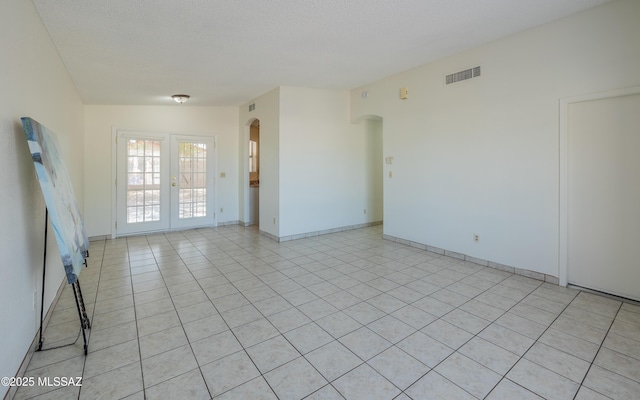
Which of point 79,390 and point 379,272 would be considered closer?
point 79,390

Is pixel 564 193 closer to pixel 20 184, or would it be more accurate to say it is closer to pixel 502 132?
pixel 502 132

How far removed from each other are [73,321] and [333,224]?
440 centimetres

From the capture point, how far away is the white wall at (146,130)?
5594 millimetres

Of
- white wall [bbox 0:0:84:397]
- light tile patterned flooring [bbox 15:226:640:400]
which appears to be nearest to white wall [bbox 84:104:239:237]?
light tile patterned flooring [bbox 15:226:640:400]

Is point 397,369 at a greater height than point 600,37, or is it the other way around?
point 600,37

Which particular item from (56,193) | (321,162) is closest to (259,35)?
(56,193)

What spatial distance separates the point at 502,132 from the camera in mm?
3766

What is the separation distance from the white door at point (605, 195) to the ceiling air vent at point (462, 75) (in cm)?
122

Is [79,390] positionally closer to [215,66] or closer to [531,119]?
[215,66]

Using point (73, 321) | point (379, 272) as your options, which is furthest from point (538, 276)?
point (73, 321)

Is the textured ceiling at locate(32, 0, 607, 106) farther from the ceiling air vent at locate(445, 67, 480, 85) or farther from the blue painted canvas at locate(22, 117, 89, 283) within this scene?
the blue painted canvas at locate(22, 117, 89, 283)

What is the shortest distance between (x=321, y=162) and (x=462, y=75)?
287cm

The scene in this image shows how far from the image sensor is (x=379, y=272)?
3.86 meters

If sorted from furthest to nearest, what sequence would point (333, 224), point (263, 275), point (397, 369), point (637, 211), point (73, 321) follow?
1. point (333, 224)
2. point (263, 275)
3. point (637, 211)
4. point (73, 321)
5. point (397, 369)
